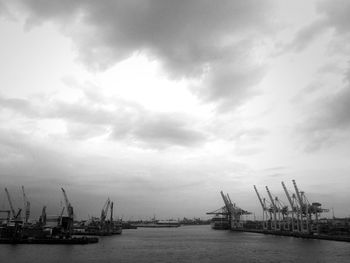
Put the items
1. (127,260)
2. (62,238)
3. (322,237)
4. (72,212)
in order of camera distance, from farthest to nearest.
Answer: (72,212)
(322,237)
(62,238)
(127,260)

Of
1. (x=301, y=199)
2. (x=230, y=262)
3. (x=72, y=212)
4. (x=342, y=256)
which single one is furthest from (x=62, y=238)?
(x=301, y=199)

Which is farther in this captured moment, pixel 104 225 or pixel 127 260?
pixel 104 225

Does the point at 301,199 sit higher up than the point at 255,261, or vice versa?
the point at 301,199

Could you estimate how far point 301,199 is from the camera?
12306 cm

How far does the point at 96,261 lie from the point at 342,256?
40.0 metres

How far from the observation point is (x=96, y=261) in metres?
54.9

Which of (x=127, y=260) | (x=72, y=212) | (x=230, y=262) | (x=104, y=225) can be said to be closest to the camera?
(x=230, y=262)

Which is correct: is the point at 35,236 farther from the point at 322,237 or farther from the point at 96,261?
the point at 322,237

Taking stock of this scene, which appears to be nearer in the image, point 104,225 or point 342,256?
point 342,256

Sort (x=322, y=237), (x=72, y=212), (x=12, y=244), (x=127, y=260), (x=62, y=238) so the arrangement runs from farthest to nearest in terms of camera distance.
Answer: (x=72, y=212)
(x=322, y=237)
(x=62, y=238)
(x=12, y=244)
(x=127, y=260)

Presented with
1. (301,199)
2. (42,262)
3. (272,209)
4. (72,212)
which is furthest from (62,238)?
(272,209)

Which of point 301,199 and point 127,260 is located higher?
point 301,199

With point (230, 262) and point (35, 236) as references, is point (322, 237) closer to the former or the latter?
point (230, 262)

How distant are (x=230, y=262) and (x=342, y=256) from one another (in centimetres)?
2003
